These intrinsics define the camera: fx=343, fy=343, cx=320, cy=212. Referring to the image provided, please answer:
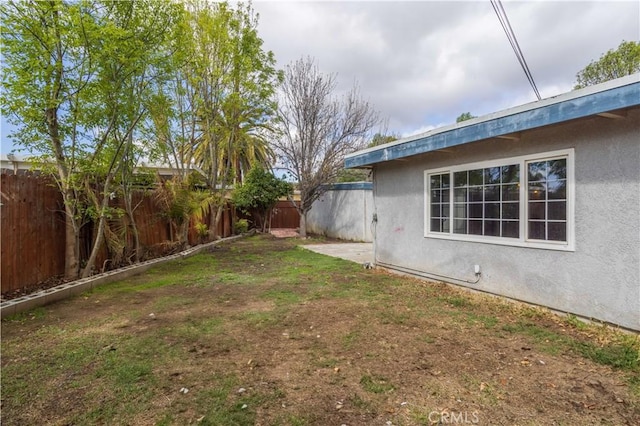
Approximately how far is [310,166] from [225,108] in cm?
462

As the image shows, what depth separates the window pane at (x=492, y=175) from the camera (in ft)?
17.7

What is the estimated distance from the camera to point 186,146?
1143cm

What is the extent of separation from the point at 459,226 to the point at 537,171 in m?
1.62

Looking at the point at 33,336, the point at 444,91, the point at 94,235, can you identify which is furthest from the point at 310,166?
the point at 33,336

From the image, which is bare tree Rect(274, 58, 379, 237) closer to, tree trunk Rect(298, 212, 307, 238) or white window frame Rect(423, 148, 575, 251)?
tree trunk Rect(298, 212, 307, 238)

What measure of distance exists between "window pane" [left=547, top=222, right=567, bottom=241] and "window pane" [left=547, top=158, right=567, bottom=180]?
616 millimetres

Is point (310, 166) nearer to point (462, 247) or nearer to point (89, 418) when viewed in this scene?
point (462, 247)

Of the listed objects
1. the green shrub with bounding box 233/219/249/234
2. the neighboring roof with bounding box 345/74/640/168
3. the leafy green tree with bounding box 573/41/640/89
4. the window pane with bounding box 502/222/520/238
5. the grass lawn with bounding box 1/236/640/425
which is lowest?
the grass lawn with bounding box 1/236/640/425

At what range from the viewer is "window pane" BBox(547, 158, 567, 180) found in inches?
176

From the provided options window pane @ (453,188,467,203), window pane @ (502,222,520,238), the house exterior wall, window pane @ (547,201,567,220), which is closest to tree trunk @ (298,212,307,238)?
window pane @ (453,188,467,203)

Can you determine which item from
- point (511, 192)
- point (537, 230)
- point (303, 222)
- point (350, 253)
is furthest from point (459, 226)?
point (303, 222)

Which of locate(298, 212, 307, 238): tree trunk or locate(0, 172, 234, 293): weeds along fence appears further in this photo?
locate(298, 212, 307, 238): tree trunk

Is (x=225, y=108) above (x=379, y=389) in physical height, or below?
above

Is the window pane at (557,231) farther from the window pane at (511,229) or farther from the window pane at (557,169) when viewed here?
the window pane at (557,169)
